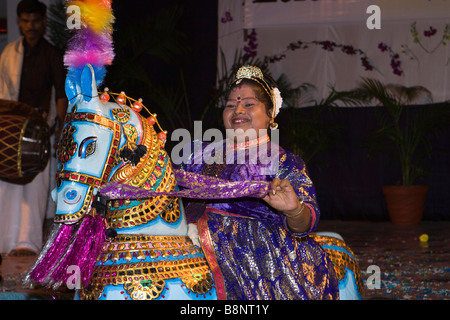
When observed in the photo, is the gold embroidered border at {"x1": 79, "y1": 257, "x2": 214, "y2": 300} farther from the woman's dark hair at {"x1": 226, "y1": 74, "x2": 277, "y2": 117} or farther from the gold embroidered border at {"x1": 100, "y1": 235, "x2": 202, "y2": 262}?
the woman's dark hair at {"x1": 226, "y1": 74, "x2": 277, "y2": 117}

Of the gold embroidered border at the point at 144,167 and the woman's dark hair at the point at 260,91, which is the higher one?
the woman's dark hair at the point at 260,91

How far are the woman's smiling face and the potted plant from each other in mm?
5310

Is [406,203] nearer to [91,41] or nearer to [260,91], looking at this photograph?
[260,91]

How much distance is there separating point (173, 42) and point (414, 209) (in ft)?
12.4

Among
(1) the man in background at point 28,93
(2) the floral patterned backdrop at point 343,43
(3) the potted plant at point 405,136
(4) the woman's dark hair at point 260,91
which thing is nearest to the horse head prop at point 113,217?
(4) the woman's dark hair at point 260,91

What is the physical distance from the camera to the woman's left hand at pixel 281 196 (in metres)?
2.14

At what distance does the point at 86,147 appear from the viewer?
1.96m

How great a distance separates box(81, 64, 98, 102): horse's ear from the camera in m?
2.03

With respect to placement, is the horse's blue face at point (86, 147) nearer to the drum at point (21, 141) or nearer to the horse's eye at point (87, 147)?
the horse's eye at point (87, 147)

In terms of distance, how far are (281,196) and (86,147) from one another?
68 centimetres

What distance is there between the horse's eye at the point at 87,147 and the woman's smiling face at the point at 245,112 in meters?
0.94

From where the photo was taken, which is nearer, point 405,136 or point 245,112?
point 245,112

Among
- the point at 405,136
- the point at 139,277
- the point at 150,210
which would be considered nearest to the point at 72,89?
the point at 150,210

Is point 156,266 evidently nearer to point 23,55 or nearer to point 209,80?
point 23,55
